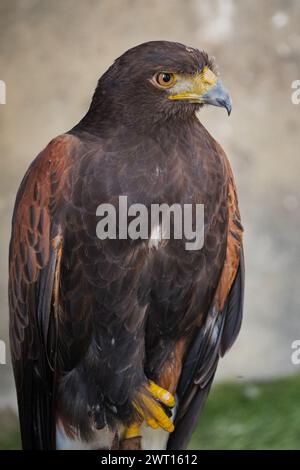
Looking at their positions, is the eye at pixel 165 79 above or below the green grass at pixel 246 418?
above

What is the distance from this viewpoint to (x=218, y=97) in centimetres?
213

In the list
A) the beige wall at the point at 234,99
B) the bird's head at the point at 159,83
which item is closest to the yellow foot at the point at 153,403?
the bird's head at the point at 159,83

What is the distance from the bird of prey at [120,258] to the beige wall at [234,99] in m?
0.82

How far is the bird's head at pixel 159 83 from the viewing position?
2.10 meters

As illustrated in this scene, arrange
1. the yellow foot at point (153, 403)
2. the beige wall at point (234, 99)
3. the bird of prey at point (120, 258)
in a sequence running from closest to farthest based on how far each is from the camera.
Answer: the bird of prey at point (120, 258) → the yellow foot at point (153, 403) → the beige wall at point (234, 99)

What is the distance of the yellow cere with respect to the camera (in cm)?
213

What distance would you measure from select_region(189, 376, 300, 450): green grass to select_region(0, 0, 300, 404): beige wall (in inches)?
3.1

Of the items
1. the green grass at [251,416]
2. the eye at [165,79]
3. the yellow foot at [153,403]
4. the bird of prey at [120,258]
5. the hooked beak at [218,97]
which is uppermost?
the eye at [165,79]

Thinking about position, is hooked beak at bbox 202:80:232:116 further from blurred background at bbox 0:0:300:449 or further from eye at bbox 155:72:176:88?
blurred background at bbox 0:0:300:449

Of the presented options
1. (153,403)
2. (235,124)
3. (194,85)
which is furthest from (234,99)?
(153,403)

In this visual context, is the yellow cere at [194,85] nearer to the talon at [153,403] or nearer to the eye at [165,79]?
the eye at [165,79]

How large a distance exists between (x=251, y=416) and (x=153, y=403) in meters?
0.94

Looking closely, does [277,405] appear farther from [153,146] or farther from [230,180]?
[153,146]
